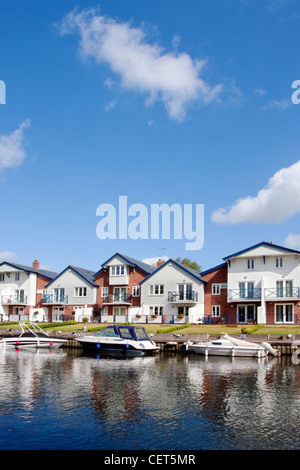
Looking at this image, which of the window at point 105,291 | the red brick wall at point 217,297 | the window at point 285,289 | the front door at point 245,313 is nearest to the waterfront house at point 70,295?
the window at point 105,291

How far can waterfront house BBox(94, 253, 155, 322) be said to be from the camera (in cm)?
6500

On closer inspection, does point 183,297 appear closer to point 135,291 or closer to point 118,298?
point 135,291

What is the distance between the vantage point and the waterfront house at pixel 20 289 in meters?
71.5

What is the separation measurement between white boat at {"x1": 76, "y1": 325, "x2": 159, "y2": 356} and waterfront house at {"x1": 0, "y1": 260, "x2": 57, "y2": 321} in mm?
30983

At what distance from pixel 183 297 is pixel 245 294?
27.5 ft

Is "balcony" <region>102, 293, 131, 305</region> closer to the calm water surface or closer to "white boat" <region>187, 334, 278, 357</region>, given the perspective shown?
"white boat" <region>187, 334, 278, 357</region>

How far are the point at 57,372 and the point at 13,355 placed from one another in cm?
1254

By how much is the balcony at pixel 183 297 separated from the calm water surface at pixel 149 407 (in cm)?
2713

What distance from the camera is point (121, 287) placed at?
217ft

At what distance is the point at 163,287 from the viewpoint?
204ft

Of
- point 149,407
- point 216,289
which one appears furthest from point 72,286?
point 149,407

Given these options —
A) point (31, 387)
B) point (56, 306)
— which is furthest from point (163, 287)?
point (31, 387)

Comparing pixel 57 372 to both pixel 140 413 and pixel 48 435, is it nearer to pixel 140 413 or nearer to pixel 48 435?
pixel 140 413

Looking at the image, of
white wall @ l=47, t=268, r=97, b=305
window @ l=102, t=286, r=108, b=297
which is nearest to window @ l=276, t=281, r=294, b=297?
window @ l=102, t=286, r=108, b=297
